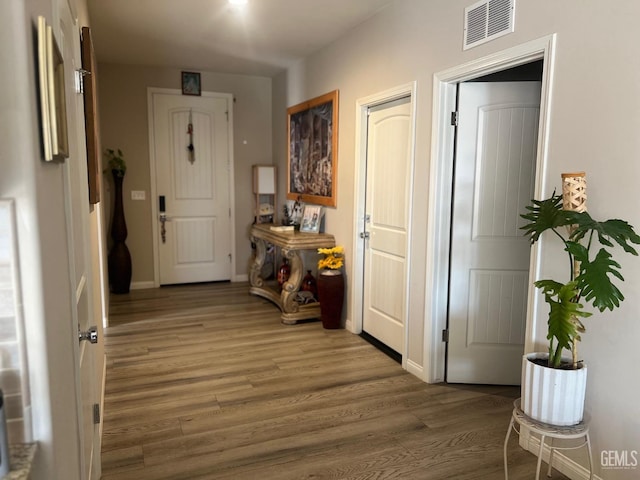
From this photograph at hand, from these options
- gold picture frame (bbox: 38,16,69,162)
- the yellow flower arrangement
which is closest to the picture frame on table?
the yellow flower arrangement

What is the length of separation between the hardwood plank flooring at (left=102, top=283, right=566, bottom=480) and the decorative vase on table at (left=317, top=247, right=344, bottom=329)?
0.57 feet

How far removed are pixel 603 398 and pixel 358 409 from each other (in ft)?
4.43

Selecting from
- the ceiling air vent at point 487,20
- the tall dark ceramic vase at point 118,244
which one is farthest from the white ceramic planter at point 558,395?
the tall dark ceramic vase at point 118,244

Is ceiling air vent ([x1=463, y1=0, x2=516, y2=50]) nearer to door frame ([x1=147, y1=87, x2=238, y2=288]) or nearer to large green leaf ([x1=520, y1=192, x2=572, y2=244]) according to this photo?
large green leaf ([x1=520, y1=192, x2=572, y2=244])

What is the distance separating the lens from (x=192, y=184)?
6020mm

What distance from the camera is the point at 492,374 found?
322cm

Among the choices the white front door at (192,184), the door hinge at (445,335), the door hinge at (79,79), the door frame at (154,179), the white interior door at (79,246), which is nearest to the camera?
the white interior door at (79,246)

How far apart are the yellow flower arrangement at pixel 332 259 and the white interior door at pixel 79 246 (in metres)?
2.44

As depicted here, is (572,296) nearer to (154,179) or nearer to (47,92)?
(47,92)

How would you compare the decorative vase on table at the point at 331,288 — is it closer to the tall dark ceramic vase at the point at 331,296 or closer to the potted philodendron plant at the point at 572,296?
the tall dark ceramic vase at the point at 331,296

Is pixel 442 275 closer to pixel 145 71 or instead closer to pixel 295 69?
pixel 295 69

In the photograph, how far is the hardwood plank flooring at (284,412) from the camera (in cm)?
231

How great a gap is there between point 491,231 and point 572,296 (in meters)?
1.27

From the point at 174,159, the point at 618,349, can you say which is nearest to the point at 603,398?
the point at 618,349
